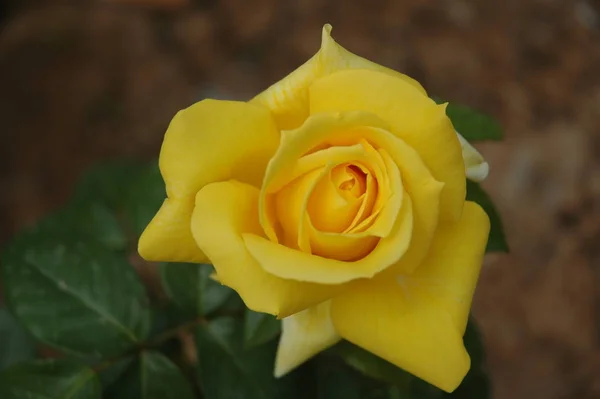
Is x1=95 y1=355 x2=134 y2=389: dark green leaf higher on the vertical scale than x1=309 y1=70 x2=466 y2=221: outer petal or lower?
lower

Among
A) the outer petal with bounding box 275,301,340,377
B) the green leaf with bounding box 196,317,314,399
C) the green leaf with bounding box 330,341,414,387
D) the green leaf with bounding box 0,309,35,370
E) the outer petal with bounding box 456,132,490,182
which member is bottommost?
the green leaf with bounding box 0,309,35,370

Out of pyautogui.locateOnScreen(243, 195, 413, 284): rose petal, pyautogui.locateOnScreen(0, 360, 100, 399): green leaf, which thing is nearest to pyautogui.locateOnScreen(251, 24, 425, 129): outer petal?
pyautogui.locateOnScreen(243, 195, 413, 284): rose petal

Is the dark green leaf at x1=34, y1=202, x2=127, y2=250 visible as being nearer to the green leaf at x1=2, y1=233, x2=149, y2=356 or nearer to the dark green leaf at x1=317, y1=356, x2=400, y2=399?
the green leaf at x1=2, y1=233, x2=149, y2=356

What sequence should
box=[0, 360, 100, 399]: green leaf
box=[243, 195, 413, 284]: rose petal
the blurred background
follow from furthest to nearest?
the blurred background
box=[0, 360, 100, 399]: green leaf
box=[243, 195, 413, 284]: rose petal

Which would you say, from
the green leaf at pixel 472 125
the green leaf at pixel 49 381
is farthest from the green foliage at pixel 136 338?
the green leaf at pixel 472 125

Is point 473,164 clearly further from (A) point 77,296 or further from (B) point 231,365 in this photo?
(A) point 77,296

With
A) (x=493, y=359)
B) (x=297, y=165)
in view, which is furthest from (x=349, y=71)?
(x=493, y=359)

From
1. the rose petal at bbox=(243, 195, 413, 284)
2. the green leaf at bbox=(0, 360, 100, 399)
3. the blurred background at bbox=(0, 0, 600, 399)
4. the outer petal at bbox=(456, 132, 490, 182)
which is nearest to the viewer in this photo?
the rose petal at bbox=(243, 195, 413, 284)
